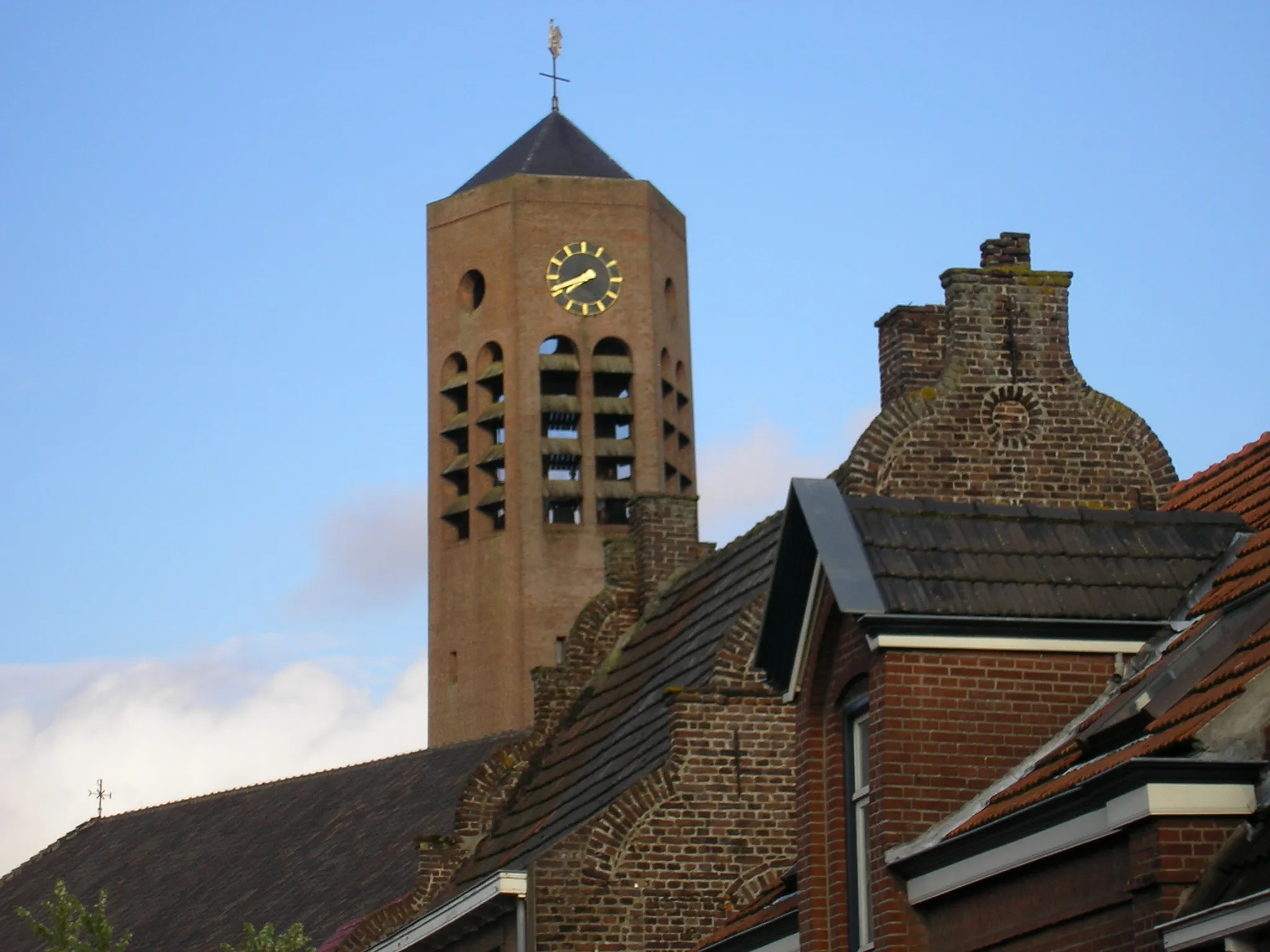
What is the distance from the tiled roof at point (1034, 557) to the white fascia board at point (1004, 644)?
13cm

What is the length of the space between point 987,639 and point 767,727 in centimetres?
703

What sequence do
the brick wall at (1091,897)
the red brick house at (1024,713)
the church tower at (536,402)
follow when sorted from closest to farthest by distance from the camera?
1. the brick wall at (1091,897)
2. the red brick house at (1024,713)
3. the church tower at (536,402)

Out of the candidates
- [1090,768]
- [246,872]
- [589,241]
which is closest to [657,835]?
[1090,768]

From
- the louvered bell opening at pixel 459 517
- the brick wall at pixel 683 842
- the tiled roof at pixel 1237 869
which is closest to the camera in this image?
the tiled roof at pixel 1237 869

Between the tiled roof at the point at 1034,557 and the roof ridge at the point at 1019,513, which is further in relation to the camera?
the roof ridge at the point at 1019,513

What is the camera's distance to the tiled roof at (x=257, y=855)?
151ft

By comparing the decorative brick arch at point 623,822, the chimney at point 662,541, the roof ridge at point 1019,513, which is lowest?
the decorative brick arch at point 623,822

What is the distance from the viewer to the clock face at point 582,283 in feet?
230

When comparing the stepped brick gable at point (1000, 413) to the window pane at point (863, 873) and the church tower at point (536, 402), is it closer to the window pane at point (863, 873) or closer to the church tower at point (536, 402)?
the window pane at point (863, 873)

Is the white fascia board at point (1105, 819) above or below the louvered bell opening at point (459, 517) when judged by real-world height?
below

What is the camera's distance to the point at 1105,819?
11.9 meters

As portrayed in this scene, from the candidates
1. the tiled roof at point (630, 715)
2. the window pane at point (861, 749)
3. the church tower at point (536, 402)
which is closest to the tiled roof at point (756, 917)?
the window pane at point (861, 749)

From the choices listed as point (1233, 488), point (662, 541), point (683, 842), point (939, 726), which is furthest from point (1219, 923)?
point (662, 541)

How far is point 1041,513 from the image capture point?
1539 centimetres
